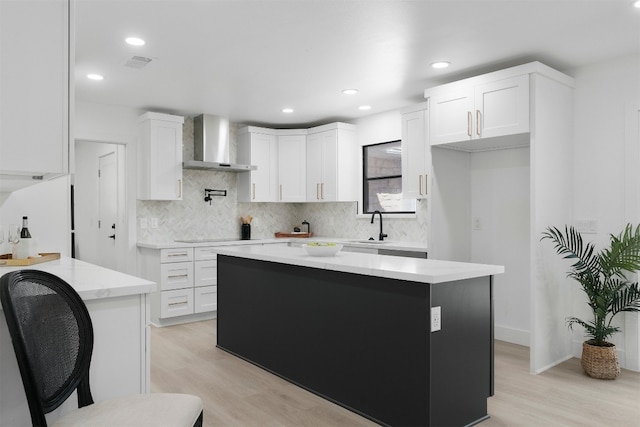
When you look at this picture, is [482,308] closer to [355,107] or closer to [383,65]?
[383,65]

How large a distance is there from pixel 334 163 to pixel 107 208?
334cm

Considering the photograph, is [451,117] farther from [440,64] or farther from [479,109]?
[440,64]

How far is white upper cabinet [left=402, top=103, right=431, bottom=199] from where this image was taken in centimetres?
467

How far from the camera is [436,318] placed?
2363mm

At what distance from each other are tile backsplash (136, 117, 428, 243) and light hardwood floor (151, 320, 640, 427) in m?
1.87

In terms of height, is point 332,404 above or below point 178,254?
below

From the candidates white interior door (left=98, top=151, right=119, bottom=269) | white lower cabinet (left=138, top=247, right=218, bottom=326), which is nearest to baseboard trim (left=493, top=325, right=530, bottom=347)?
white lower cabinet (left=138, top=247, right=218, bottom=326)

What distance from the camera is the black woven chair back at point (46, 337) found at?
4.14ft

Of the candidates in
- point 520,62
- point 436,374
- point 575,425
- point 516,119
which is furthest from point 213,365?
point 520,62

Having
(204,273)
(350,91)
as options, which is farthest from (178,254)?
(350,91)

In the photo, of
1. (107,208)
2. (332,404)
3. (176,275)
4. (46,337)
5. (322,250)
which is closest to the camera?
(46,337)

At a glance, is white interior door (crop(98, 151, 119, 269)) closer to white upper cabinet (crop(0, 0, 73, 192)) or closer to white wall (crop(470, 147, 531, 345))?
white wall (crop(470, 147, 531, 345))

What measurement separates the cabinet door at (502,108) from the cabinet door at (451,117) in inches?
3.0

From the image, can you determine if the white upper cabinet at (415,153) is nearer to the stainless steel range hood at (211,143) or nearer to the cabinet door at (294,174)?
the cabinet door at (294,174)
